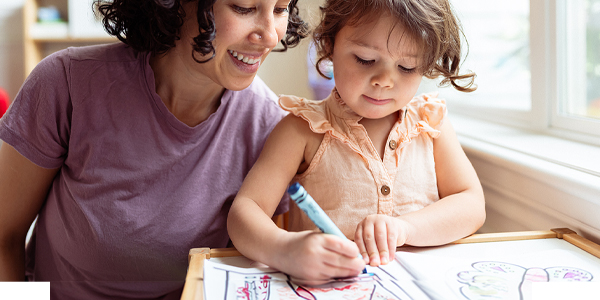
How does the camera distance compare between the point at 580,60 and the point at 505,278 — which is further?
the point at 580,60

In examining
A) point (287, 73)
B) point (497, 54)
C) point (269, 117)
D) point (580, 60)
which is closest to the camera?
point (269, 117)

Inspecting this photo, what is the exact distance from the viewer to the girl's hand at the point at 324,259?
22.6 inches

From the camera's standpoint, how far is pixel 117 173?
2.93ft

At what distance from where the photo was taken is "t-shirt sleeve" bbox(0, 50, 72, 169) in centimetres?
86

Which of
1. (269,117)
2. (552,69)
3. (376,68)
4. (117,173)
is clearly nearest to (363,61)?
(376,68)

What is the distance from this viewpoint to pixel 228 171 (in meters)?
0.96

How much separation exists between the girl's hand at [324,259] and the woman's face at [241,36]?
37 cm

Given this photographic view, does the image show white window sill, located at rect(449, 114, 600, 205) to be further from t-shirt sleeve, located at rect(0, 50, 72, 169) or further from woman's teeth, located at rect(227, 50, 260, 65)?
t-shirt sleeve, located at rect(0, 50, 72, 169)

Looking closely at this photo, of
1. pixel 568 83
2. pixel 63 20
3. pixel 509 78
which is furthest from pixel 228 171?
pixel 63 20

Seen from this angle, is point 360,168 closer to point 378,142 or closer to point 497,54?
point 378,142

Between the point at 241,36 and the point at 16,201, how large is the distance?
0.54m

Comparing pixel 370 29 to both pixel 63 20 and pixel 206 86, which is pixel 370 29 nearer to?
pixel 206 86

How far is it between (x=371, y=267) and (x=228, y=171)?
16.2 inches

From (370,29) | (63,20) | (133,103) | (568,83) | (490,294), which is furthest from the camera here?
(63,20)
